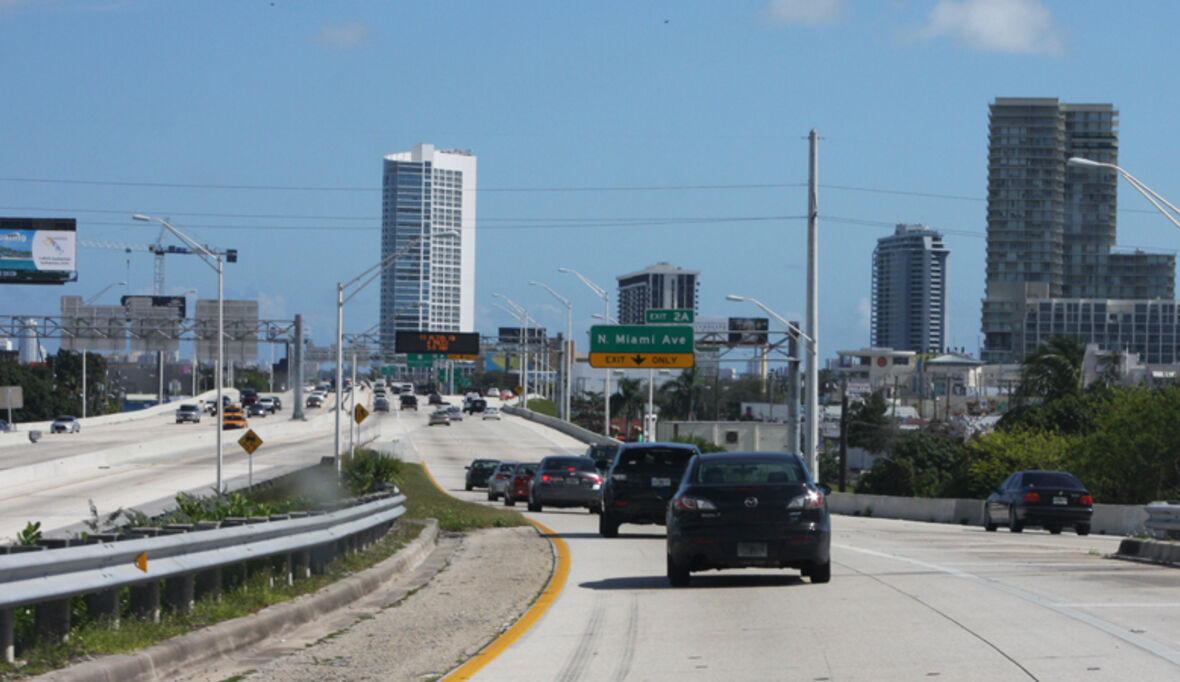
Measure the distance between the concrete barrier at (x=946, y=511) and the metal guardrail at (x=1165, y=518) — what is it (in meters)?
7.56

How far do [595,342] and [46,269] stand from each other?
32394 mm

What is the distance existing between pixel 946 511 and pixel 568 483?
46.3ft

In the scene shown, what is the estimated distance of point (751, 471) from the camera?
15.9 meters

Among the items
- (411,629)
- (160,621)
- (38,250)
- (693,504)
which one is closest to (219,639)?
(160,621)

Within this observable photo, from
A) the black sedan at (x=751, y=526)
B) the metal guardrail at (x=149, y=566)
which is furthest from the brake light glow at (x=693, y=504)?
the metal guardrail at (x=149, y=566)

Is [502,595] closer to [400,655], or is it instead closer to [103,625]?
[400,655]

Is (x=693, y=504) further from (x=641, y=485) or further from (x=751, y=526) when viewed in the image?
(x=641, y=485)

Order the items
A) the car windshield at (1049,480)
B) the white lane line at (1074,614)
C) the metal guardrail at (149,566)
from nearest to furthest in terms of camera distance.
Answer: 1. the metal guardrail at (149,566)
2. the white lane line at (1074,614)
3. the car windshield at (1049,480)

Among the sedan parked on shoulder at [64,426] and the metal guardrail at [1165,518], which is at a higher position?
the metal guardrail at [1165,518]

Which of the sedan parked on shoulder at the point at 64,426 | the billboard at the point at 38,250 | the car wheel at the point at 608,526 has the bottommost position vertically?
the sedan parked on shoulder at the point at 64,426

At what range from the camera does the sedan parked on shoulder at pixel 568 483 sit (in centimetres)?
3359

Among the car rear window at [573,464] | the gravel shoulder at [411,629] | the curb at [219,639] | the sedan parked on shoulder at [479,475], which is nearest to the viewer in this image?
the curb at [219,639]

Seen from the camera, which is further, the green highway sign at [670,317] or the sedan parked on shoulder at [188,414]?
the sedan parked on shoulder at [188,414]

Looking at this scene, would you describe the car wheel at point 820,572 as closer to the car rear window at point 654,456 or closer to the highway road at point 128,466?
the car rear window at point 654,456
